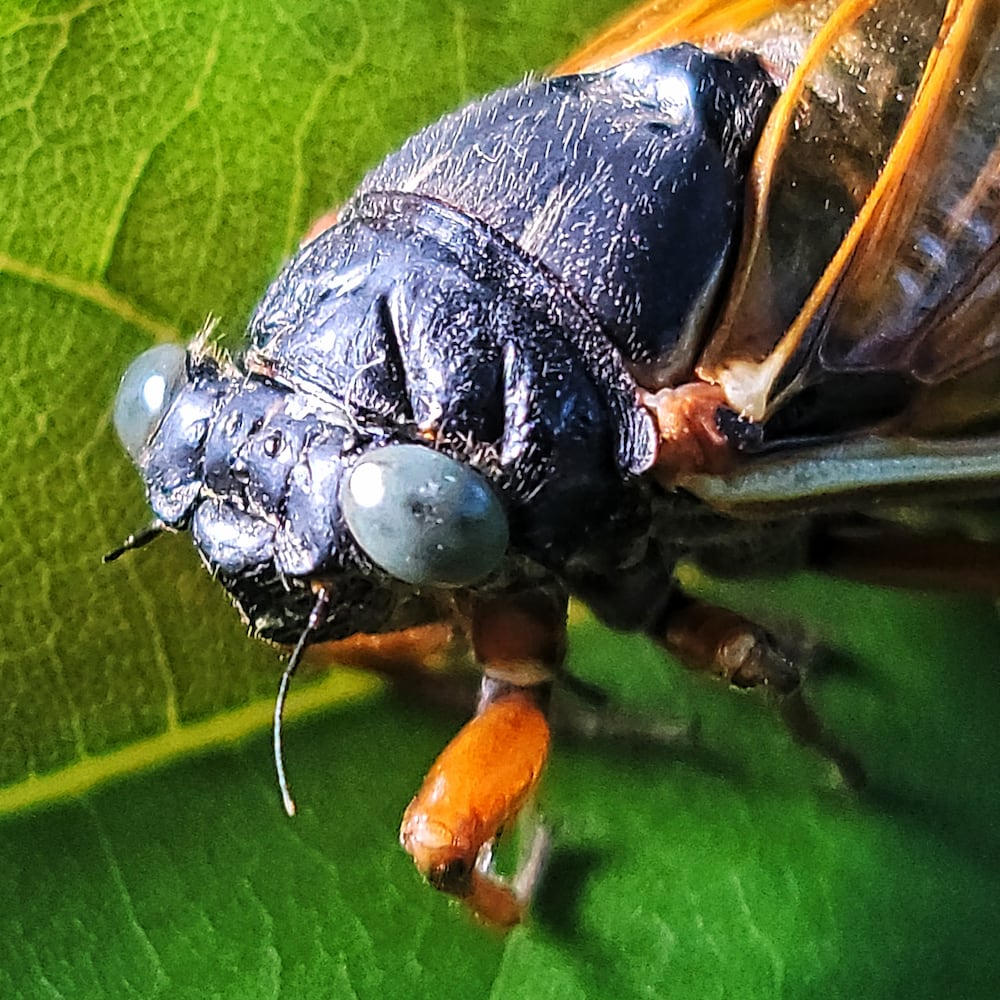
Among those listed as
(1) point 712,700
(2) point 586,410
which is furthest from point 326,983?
(2) point 586,410

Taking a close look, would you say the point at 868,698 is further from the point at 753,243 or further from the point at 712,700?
the point at 753,243

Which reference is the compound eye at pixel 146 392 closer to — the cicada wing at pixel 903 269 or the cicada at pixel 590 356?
the cicada at pixel 590 356

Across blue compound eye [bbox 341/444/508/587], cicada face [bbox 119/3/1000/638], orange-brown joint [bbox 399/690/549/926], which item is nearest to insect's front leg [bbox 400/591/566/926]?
orange-brown joint [bbox 399/690/549/926]

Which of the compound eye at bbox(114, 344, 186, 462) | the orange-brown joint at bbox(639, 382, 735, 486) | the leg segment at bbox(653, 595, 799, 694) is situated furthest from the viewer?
the leg segment at bbox(653, 595, 799, 694)

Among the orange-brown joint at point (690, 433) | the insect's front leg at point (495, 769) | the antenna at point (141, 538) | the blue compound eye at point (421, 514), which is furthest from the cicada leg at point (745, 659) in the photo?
the antenna at point (141, 538)

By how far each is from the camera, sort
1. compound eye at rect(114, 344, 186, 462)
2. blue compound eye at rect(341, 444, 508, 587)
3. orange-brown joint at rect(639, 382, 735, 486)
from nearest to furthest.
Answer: blue compound eye at rect(341, 444, 508, 587)
orange-brown joint at rect(639, 382, 735, 486)
compound eye at rect(114, 344, 186, 462)

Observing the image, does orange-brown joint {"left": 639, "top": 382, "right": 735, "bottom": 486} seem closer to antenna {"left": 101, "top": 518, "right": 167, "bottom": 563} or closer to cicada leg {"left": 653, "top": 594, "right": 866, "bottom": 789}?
cicada leg {"left": 653, "top": 594, "right": 866, "bottom": 789}
